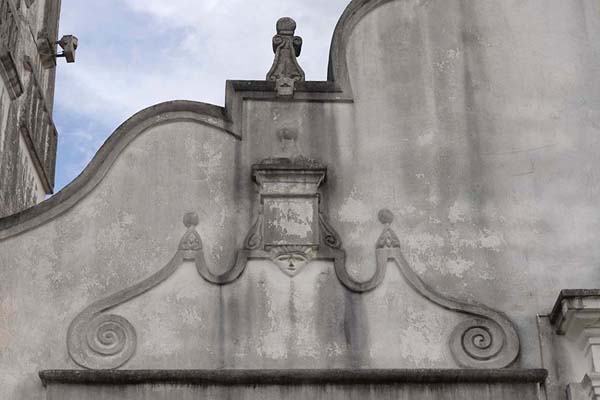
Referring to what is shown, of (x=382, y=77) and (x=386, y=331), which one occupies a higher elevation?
(x=382, y=77)

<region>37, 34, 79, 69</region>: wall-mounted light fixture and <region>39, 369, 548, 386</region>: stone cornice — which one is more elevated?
<region>37, 34, 79, 69</region>: wall-mounted light fixture

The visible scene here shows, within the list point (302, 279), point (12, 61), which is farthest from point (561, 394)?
point (12, 61)

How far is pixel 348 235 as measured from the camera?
33.1 feet

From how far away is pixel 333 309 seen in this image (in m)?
9.77

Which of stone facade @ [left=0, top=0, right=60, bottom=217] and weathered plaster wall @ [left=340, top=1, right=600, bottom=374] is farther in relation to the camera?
stone facade @ [left=0, top=0, right=60, bottom=217]

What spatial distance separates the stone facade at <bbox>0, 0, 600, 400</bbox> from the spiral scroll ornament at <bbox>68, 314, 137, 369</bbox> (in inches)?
0.6

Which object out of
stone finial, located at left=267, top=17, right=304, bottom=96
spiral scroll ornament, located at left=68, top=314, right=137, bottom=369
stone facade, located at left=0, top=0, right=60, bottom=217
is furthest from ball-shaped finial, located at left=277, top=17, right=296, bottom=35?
stone facade, located at left=0, top=0, right=60, bottom=217

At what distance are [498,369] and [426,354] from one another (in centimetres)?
56

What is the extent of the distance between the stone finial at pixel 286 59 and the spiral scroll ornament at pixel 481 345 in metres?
2.46

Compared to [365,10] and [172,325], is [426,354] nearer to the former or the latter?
[172,325]

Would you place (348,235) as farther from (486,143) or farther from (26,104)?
(26,104)

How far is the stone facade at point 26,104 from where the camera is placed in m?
13.7

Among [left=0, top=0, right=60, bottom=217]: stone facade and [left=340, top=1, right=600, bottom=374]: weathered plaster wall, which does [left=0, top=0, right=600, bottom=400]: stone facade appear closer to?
[left=340, top=1, right=600, bottom=374]: weathered plaster wall

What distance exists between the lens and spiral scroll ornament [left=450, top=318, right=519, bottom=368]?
962 cm
